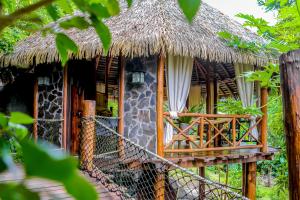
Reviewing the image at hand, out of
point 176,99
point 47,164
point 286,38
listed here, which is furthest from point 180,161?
point 47,164

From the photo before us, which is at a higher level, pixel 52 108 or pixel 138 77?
pixel 138 77

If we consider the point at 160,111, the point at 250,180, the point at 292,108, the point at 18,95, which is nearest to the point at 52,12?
the point at 292,108

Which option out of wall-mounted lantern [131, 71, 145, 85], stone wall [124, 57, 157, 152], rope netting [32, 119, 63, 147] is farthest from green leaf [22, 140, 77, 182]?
rope netting [32, 119, 63, 147]

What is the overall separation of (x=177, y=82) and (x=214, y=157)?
132 cm

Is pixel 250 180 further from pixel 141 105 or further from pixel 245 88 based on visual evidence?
pixel 141 105

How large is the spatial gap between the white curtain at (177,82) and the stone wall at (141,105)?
236mm

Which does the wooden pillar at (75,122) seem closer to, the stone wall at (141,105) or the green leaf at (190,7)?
the stone wall at (141,105)

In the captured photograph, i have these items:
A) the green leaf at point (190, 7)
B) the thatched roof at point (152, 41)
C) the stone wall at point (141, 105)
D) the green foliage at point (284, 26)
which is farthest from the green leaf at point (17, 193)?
the stone wall at point (141, 105)

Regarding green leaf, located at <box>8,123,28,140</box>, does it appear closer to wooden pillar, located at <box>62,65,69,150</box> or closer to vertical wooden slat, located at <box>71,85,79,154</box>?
wooden pillar, located at <box>62,65,69,150</box>

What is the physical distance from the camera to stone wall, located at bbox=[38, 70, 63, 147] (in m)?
6.09

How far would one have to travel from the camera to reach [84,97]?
22.2ft

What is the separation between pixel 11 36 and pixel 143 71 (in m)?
2.92

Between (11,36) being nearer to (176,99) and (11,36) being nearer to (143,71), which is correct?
(143,71)

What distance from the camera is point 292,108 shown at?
1.54m
